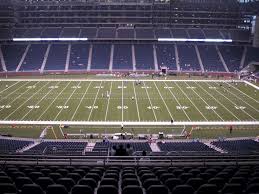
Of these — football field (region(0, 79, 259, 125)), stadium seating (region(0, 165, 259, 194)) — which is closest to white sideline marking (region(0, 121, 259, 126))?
football field (region(0, 79, 259, 125))

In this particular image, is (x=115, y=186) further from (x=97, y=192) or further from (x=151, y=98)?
(x=151, y=98)

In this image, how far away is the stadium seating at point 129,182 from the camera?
771cm

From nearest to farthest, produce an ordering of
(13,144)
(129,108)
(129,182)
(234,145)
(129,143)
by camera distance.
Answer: (129,182) < (129,143) < (234,145) < (13,144) < (129,108)

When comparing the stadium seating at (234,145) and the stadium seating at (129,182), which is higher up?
the stadium seating at (129,182)

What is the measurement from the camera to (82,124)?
35625 millimetres

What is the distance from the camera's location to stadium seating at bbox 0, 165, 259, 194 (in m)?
7.71

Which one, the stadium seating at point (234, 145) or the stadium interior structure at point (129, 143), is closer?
the stadium interior structure at point (129, 143)

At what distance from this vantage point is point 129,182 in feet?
28.2

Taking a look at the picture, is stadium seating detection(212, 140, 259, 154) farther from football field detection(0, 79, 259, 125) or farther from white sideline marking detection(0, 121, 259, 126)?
football field detection(0, 79, 259, 125)

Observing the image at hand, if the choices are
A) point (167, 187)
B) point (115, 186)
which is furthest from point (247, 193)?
point (115, 186)

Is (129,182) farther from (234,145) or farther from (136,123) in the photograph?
(136,123)

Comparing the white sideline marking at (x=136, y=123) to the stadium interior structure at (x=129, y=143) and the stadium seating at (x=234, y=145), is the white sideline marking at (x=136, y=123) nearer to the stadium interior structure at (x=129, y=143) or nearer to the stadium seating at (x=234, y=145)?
the stadium interior structure at (x=129, y=143)

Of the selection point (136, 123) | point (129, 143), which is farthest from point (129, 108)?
point (129, 143)

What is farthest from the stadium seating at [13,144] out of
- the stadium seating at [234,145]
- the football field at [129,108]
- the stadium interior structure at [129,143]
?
the stadium seating at [234,145]
